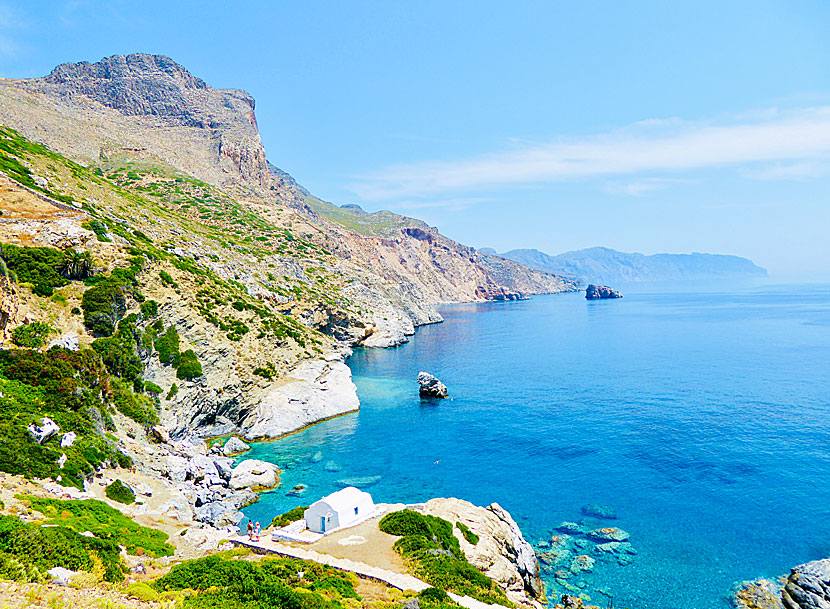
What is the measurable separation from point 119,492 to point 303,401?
34221 millimetres

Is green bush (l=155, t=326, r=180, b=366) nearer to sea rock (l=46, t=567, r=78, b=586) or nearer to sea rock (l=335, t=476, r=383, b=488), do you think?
sea rock (l=335, t=476, r=383, b=488)

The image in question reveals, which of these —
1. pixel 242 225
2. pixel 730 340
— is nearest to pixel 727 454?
pixel 730 340

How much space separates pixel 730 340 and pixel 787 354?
2025 centimetres

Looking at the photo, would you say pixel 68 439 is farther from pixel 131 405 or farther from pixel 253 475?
pixel 253 475

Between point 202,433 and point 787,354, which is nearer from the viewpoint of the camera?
point 202,433

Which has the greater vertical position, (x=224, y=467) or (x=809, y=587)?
(x=224, y=467)

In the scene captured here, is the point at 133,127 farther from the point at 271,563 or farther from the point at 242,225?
the point at 271,563

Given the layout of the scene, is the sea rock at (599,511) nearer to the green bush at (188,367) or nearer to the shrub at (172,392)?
the shrub at (172,392)

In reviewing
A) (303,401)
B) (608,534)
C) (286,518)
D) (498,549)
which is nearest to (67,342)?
(286,518)

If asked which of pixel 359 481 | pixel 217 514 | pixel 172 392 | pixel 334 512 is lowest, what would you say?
pixel 359 481

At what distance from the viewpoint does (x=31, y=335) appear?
3728 centimetres

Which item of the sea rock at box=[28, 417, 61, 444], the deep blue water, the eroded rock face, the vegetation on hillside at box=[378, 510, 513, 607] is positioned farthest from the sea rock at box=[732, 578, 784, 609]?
the sea rock at box=[28, 417, 61, 444]

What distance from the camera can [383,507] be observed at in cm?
3338

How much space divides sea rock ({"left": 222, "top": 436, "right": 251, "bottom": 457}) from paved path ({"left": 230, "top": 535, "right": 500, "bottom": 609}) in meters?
25.0
